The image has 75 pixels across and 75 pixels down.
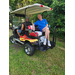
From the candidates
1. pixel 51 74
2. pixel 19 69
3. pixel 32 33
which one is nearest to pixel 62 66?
pixel 51 74

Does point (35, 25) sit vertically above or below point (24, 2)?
below

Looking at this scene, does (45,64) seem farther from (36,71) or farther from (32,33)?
(32,33)

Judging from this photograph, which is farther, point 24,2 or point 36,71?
point 24,2

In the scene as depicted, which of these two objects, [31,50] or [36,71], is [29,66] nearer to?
[36,71]

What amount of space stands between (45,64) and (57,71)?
51cm

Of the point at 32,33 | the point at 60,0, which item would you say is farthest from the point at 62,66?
the point at 60,0

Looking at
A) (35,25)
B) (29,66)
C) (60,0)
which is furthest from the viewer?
(60,0)

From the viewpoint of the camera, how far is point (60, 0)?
4930mm

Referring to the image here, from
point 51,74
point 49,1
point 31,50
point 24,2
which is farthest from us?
point 24,2

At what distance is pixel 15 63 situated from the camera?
2396 millimetres

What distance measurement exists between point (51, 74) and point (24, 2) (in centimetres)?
1379
